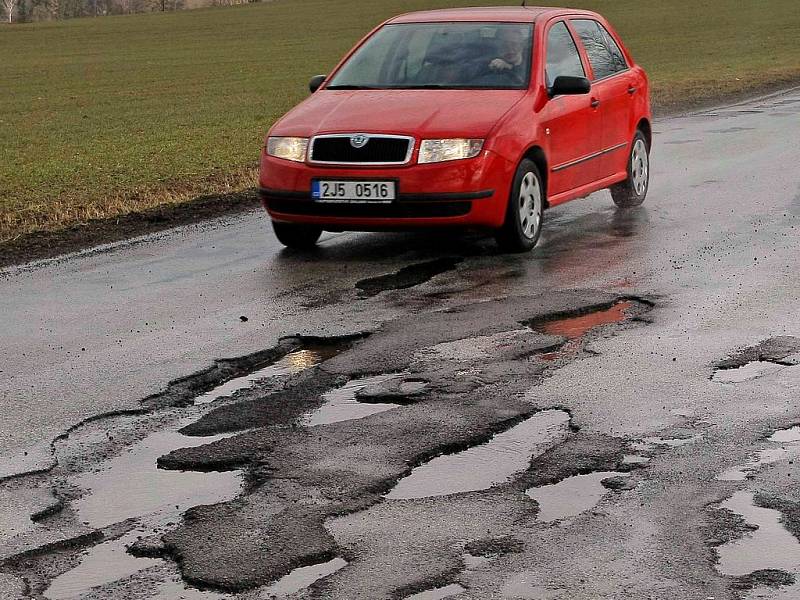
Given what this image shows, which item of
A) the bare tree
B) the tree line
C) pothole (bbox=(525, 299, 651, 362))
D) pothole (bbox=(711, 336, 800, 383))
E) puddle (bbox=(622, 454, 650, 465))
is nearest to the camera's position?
puddle (bbox=(622, 454, 650, 465))

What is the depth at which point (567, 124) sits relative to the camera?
35.8 feet

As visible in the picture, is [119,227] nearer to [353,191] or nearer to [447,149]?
[353,191]

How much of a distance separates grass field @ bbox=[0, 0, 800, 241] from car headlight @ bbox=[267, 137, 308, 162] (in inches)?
98.6

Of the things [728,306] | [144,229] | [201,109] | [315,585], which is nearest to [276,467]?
[315,585]

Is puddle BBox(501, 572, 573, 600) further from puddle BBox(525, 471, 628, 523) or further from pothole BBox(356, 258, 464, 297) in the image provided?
pothole BBox(356, 258, 464, 297)

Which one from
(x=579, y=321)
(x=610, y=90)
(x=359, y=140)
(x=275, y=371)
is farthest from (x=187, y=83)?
(x=275, y=371)

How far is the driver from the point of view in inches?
423

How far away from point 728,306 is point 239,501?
156 inches

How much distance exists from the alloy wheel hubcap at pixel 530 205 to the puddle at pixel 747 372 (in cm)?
348

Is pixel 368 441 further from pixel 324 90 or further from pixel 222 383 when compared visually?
pixel 324 90

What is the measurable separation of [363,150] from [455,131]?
62 cm

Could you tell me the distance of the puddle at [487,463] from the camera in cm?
514

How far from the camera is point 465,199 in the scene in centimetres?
980

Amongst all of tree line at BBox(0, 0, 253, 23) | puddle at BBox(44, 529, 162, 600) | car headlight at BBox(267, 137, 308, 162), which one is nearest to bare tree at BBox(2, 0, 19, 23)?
tree line at BBox(0, 0, 253, 23)
